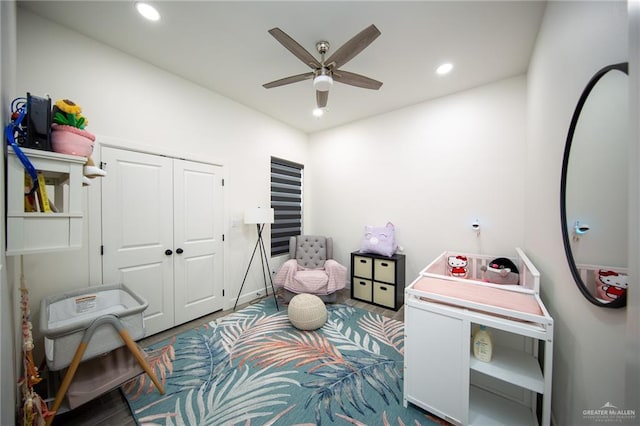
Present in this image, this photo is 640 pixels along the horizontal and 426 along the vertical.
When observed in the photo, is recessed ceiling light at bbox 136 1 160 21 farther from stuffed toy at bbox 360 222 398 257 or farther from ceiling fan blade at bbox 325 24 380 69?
stuffed toy at bbox 360 222 398 257

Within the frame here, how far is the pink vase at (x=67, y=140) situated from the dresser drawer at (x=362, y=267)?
3.11 meters

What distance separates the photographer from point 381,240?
3.31 meters

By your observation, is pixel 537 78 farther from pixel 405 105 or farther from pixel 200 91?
pixel 200 91

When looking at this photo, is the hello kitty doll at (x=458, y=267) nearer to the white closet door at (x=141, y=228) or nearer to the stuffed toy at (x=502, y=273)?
the stuffed toy at (x=502, y=273)

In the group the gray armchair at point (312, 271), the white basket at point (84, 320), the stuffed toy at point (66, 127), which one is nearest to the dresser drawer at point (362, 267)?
the gray armchair at point (312, 271)

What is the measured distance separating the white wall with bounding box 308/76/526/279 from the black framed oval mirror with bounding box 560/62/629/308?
166 centimetres

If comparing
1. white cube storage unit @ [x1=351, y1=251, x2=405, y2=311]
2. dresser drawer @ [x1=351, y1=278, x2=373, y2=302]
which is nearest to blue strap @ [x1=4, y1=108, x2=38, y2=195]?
Result: white cube storage unit @ [x1=351, y1=251, x2=405, y2=311]

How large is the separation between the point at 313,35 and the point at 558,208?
2.30 m

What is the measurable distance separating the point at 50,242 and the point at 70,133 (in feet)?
1.95

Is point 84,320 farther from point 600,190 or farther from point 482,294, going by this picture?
point 600,190

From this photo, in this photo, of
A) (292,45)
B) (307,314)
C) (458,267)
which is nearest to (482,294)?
(458,267)

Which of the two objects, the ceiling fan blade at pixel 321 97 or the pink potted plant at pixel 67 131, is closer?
the pink potted plant at pixel 67 131

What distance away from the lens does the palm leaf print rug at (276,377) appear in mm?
1530

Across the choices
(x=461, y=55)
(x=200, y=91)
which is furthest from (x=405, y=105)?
(x=200, y=91)
